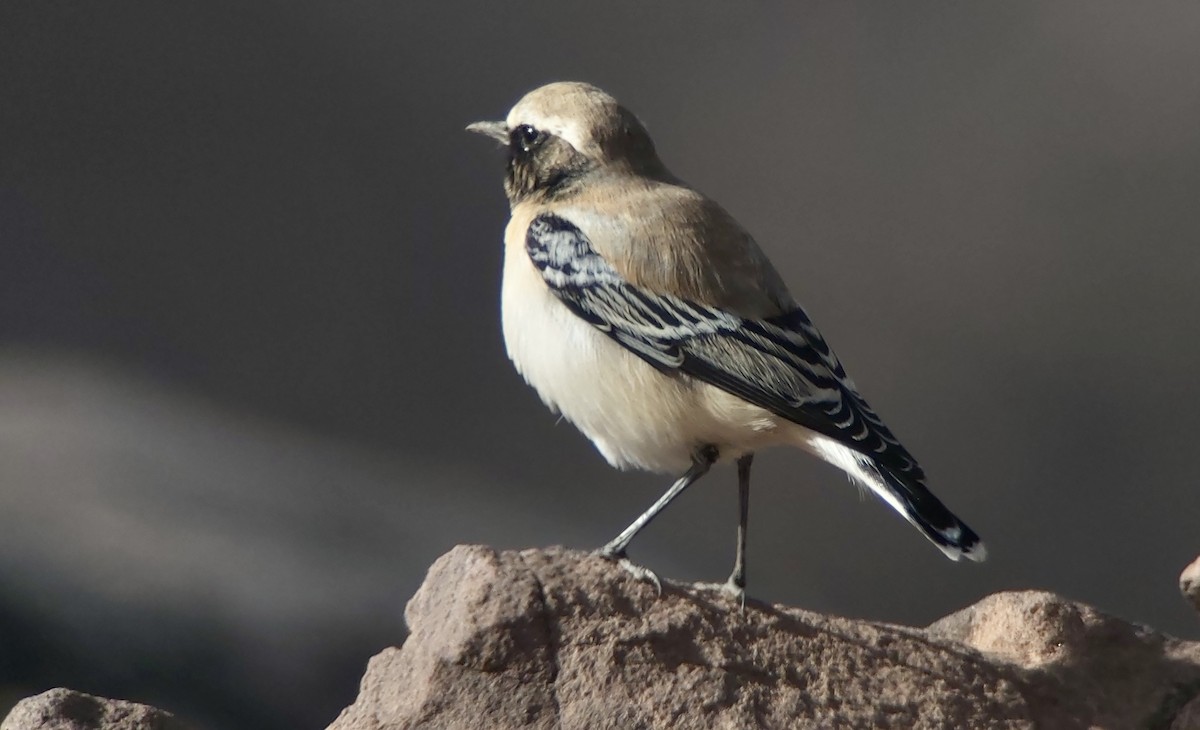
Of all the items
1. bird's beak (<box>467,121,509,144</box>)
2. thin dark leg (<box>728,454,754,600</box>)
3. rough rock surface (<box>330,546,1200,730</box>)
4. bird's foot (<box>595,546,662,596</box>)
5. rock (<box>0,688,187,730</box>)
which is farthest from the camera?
bird's beak (<box>467,121,509,144</box>)

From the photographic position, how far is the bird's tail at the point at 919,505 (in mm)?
3760

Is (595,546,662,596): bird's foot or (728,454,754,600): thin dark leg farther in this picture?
(728,454,754,600): thin dark leg

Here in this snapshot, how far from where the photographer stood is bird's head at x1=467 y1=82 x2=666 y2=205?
4.45 m

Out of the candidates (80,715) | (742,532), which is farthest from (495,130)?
(80,715)

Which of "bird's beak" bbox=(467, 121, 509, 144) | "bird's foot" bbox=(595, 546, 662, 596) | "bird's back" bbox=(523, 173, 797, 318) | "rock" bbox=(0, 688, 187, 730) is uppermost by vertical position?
"bird's beak" bbox=(467, 121, 509, 144)

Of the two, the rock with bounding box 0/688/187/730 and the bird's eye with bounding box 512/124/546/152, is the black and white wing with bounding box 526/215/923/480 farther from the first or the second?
the rock with bounding box 0/688/187/730

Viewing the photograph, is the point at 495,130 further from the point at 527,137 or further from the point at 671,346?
the point at 671,346

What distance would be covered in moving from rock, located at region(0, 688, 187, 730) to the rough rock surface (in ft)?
1.64

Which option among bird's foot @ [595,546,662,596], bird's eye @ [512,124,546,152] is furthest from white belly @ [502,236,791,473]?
bird's eye @ [512,124,546,152]

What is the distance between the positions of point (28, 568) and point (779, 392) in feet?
13.7

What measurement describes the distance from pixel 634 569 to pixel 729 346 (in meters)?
0.71

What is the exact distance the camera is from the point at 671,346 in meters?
4.00

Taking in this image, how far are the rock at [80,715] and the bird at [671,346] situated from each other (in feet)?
4.17

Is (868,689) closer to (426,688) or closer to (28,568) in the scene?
(426,688)
